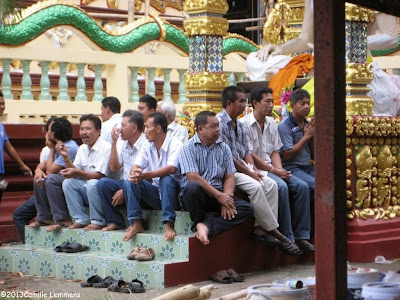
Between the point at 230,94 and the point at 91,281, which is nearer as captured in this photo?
the point at 91,281

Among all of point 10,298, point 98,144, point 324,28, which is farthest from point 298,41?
point 324,28

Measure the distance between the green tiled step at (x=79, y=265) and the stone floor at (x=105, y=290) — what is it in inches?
4.3

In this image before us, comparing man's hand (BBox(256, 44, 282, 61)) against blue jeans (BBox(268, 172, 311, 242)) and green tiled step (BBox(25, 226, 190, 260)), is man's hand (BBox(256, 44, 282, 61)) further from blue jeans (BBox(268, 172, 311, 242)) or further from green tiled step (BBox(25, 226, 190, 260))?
green tiled step (BBox(25, 226, 190, 260))

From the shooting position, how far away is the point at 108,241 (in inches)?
357

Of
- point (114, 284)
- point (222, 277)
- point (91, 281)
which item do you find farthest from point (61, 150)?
point (222, 277)

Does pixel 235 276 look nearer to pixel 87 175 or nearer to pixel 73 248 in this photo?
pixel 73 248

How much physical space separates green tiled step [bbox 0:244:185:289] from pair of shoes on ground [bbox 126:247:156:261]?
43 mm

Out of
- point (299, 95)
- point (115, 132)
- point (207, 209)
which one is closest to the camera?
point (207, 209)

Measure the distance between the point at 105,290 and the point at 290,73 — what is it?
3993 millimetres

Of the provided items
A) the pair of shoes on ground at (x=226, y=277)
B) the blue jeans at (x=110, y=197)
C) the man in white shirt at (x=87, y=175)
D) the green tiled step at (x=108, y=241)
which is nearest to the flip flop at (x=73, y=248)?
the green tiled step at (x=108, y=241)

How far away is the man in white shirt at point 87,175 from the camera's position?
927cm

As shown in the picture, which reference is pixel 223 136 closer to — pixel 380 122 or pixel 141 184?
pixel 141 184

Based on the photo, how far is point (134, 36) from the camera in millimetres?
12250

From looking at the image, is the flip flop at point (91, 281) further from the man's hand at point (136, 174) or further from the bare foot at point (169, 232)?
the man's hand at point (136, 174)
